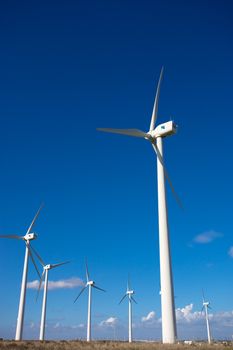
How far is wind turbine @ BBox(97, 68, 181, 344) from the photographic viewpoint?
32812 millimetres

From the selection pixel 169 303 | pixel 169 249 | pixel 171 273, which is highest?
pixel 169 249

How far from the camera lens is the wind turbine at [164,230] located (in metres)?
32.8

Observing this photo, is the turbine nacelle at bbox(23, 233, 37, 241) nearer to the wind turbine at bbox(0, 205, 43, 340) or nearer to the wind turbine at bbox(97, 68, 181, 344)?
the wind turbine at bbox(0, 205, 43, 340)

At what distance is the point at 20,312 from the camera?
236ft

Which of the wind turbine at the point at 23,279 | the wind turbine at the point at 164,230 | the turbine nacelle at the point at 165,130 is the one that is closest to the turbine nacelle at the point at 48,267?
the wind turbine at the point at 23,279

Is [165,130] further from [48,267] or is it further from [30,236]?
[48,267]

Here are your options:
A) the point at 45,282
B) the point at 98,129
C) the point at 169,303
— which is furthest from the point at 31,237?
the point at 169,303

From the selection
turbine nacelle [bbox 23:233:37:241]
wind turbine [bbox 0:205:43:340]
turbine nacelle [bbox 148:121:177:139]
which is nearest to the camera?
turbine nacelle [bbox 148:121:177:139]

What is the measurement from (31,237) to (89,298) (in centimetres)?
4127

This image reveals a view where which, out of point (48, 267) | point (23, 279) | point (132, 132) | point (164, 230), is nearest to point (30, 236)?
point (23, 279)

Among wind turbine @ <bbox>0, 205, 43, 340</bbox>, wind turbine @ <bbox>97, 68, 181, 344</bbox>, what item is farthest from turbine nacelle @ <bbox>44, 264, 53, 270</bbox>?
wind turbine @ <bbox>97, 68, 181, 344</bbox>

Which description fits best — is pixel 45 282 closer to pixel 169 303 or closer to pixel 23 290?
pixel 23 290

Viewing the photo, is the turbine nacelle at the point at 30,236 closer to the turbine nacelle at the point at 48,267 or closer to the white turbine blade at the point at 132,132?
the turbine nacelle at the point at 48,267

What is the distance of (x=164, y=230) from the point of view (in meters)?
36.1
